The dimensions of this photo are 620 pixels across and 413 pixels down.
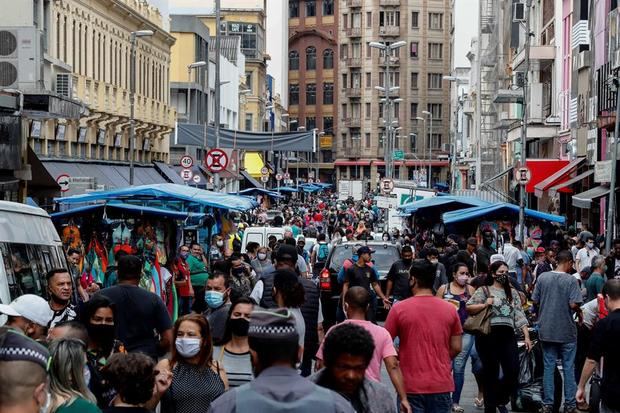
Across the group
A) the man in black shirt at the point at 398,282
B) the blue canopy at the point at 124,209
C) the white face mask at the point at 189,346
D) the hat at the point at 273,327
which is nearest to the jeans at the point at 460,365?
the man in black shirt at the point at 398,282

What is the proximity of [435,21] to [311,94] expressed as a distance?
47.8ft

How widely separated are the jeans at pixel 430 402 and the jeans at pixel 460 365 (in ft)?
12.3

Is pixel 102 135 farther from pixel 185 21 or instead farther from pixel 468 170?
pixel 468 170

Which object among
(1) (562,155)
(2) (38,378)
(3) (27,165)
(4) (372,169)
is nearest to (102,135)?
(1) (562,155)

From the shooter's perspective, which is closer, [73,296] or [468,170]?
[73,296]

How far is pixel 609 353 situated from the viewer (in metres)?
10.1

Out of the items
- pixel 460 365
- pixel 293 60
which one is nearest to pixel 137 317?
pixel 460 365

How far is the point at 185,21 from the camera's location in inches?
2926

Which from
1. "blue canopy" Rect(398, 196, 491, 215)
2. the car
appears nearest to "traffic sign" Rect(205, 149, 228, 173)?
the car

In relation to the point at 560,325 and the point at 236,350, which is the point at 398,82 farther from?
the point at 236,350

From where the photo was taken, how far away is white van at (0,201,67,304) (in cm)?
1127

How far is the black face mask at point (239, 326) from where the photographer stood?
9625 millimetres

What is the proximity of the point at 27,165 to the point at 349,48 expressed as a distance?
111331 millimetres

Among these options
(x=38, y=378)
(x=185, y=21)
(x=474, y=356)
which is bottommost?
(x=474, y=356)
